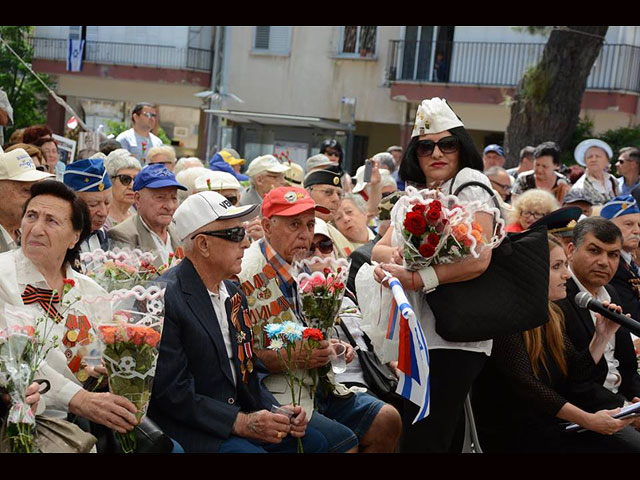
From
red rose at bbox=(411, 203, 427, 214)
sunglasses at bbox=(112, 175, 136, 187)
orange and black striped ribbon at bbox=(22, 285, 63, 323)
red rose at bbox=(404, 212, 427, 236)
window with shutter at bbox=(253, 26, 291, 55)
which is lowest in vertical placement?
orange and black striped ribbon at bbox=(22, 285, 63, 323)

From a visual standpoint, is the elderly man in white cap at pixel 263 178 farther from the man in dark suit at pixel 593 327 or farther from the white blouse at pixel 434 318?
the white blouse at pixel 434 318

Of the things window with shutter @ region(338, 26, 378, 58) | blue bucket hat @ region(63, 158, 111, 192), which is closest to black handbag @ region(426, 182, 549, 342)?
blue bucket hat @ region(63, 158, 111, 192)

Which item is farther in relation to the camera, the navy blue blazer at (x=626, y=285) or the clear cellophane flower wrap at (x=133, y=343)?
the navy blue blazer at (x=626, y=285)

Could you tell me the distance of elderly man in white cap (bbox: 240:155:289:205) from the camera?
28.1ft

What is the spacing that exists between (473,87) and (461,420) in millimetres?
21009

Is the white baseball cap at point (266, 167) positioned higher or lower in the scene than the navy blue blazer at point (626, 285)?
higher

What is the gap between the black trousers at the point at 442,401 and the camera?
14.4 feet

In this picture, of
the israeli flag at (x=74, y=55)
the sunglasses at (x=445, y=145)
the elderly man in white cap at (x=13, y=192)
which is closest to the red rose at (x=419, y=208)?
the sunglasses at (x=445, y=145)

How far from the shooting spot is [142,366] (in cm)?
377

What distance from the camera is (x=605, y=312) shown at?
538 centimetres

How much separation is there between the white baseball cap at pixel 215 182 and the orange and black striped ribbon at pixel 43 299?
3.35m

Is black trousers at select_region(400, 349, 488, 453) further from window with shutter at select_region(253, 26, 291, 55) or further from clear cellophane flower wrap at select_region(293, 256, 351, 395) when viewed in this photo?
window with shutter at select_region(253, 26, 291, 55)

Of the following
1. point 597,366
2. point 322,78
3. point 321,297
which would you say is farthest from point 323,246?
point 322,78

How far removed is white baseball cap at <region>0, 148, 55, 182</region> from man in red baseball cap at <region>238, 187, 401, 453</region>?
1489 mm
